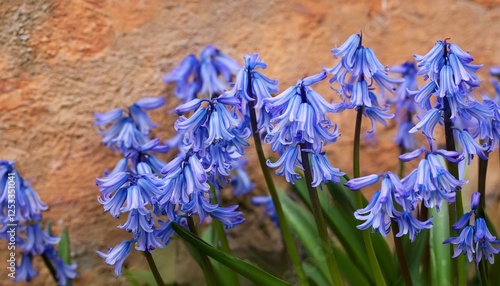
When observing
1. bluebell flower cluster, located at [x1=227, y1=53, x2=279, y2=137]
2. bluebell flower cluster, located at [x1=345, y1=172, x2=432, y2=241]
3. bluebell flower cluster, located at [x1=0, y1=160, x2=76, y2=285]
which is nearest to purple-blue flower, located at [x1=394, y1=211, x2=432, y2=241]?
bluebell flower cluster, located at [x1=345, y1=172, x2=432, y2=241]

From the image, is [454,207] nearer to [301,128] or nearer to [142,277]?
[301,128]

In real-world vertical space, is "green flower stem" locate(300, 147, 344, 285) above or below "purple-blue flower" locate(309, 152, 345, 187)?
below

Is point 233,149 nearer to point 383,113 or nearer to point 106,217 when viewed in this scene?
point 383,113

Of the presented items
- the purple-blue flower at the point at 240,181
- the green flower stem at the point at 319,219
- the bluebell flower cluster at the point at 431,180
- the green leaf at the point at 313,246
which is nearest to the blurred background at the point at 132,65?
the purple-blue flower at the point at 240,181

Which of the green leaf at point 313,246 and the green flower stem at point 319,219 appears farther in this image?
the green leaf at point 313,246

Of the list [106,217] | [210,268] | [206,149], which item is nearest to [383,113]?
[206,149]

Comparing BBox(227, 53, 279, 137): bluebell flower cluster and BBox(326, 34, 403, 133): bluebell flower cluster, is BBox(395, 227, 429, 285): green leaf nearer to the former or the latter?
BBox(326, 34, 403, 133): bluebell flower cluster

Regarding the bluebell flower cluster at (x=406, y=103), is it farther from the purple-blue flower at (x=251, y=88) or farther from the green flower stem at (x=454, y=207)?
the purple-blue flower at (x=251, y=88)
